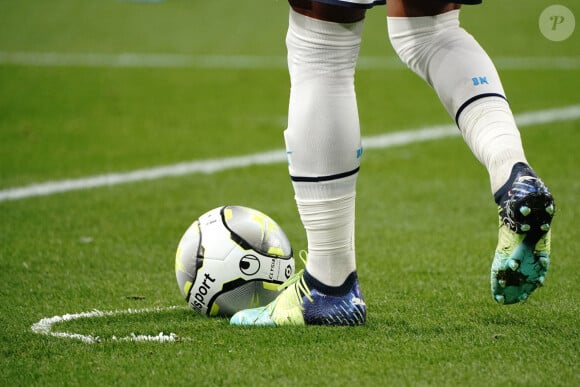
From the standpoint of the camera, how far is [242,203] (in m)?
6.09

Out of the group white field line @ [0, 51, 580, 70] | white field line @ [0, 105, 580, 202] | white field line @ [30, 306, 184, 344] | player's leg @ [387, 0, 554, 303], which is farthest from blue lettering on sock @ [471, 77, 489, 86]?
white field line @ [0, 51, 580, 70]

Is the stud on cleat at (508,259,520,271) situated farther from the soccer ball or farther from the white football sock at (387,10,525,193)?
the soccer ball

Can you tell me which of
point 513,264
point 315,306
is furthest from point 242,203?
point 513,264

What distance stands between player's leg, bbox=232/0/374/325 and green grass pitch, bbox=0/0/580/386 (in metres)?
0.17

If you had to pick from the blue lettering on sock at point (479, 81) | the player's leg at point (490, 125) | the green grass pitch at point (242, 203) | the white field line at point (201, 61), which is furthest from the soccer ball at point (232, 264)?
the white field line at point (201, 61)

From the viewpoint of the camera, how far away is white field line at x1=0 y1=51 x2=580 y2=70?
12.5m

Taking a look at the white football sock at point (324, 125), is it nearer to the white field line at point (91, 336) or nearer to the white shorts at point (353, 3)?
the white shorts at point (353, 3)

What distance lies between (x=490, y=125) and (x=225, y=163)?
4360 mm

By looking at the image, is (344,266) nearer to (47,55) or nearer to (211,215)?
(211,215)

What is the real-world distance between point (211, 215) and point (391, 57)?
381 inches

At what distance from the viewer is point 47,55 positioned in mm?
13422

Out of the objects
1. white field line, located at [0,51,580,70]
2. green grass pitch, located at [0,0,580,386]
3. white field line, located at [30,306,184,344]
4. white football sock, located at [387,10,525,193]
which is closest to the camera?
green grass pitch, located at [0,0,580,386]

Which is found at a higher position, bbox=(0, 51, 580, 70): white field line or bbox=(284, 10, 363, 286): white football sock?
bbox=(284, 10, 363, 286): white football sock

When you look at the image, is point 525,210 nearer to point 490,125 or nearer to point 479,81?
point 490,125
